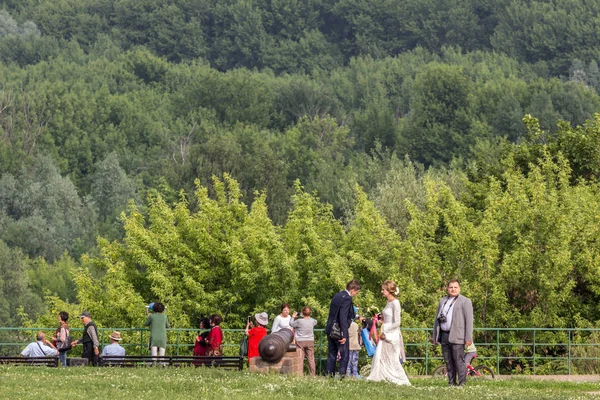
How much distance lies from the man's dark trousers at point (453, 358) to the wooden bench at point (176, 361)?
12.4ft

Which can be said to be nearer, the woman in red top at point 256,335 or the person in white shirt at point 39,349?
the woman in red top at point 256,335

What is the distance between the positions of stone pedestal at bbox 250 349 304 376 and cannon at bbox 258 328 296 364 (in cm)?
23

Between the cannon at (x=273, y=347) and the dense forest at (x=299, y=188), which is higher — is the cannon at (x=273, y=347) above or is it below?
below

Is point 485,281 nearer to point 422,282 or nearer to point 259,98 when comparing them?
point 422,282

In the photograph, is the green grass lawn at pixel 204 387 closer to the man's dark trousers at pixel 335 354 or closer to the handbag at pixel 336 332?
the handbag at pixel 336 332

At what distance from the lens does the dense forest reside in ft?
129

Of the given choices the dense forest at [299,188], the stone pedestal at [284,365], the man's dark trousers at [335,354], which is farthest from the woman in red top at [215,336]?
the dense forest at [299,188]

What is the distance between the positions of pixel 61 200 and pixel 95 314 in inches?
2918

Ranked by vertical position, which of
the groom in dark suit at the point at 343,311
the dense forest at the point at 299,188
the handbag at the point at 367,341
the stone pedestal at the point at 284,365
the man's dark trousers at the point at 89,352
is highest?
the dense forest at the point at 299,188

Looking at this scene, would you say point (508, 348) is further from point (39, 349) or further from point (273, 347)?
point (273, 347)

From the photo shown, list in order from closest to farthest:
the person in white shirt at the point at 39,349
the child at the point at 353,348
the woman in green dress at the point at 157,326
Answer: the child at the point at 353,348 < the woman in green dress at the point at 157,326 < the person in white shirt at the point at 39,349

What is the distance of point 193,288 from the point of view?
4081 cm

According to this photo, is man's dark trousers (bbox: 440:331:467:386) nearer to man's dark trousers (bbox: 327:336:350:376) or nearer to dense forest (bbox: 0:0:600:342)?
man's dark trousers (bbox: 327:336:350:376)

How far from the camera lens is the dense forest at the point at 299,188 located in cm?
3925
